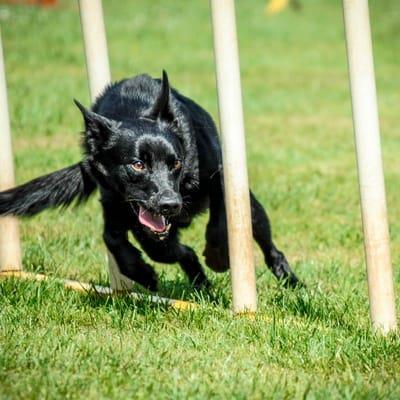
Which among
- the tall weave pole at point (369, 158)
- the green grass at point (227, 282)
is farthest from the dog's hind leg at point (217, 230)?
the tall weave pole at point (369, 158)

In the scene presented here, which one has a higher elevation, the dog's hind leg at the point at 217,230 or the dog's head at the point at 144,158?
the dog's head at the point at 144,158

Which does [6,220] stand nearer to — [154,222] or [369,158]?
[154,222]

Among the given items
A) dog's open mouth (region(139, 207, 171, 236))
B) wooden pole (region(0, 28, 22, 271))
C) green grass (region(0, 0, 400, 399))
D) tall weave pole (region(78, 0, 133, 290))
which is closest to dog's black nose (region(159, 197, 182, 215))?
dog's open mouth (region(139, 207, 171, 236))

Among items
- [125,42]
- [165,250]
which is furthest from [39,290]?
[125,42]

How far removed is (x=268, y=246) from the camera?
5.59 meters

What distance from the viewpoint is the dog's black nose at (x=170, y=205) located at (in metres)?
4.59

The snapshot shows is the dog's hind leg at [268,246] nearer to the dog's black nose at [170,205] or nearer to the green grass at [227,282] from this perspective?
the green grass at [227,282]

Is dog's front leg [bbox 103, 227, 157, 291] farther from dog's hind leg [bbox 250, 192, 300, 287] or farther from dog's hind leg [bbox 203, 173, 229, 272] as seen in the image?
dog's hind leg [bbox 250, 192, 300, 287]

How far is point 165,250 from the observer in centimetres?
524

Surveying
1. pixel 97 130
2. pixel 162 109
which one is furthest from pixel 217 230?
pixel 97 130

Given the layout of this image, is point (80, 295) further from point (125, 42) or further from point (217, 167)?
point (125, 42)

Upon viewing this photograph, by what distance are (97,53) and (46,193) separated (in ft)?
2.66

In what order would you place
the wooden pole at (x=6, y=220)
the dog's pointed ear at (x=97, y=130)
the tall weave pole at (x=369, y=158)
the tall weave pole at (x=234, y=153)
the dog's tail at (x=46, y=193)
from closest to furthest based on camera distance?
the tall weave pole at (x=369, y=158)
the tall weave pole at (x=234, y=153)
the dog's pointed ear at (x=97, y=130)
the dog's tail at (x=46, y=193)
the wooden pole at (x=6, y=220)

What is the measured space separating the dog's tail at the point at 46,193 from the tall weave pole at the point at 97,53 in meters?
0.41
